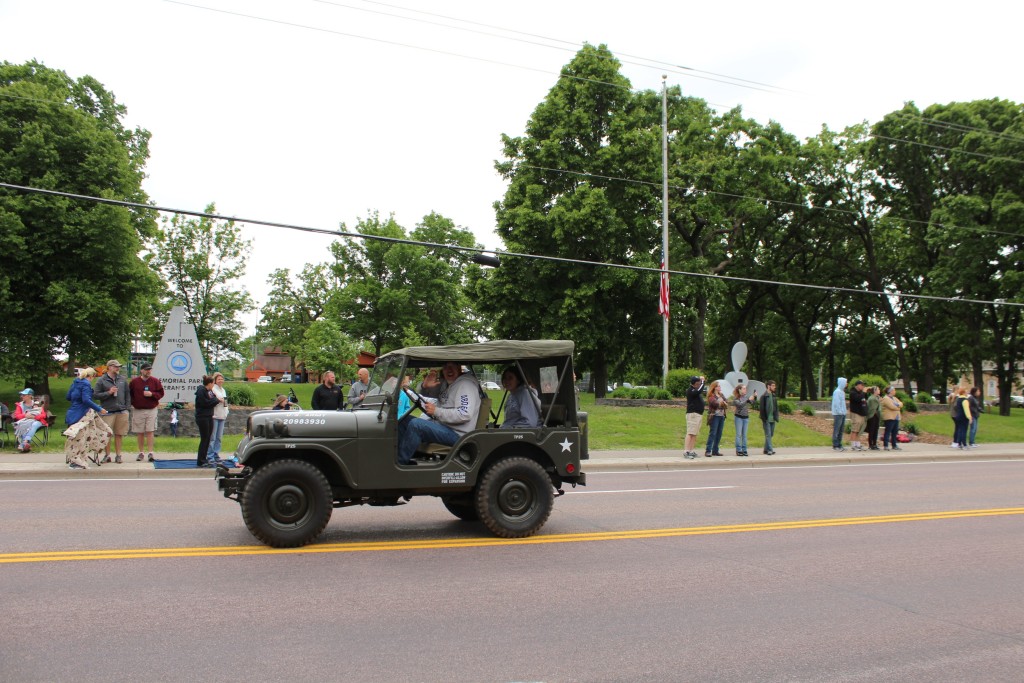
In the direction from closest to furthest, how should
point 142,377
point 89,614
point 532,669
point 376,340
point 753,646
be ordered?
point 532,669 → point 753,646 → point 89,614 → point 142,377 → point 376,340

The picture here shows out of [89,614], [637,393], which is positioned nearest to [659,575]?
[89,614]

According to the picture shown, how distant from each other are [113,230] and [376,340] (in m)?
29.5

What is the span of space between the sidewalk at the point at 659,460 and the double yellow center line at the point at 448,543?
23.6ft

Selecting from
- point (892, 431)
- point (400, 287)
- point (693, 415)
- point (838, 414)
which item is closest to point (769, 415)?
point (693, 415)

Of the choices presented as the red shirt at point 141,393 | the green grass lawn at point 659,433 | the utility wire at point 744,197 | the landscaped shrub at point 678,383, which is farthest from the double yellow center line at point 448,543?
the utility wire at point 744,197

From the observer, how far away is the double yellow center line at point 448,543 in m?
7.13

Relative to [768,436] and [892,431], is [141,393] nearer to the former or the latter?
[768,436]

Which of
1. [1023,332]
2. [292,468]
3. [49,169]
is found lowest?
[292,468]

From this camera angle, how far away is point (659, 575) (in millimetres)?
6855

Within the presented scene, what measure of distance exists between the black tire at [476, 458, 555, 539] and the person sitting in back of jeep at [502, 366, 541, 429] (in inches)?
20.3

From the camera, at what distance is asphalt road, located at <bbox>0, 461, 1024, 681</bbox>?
15.2 ft

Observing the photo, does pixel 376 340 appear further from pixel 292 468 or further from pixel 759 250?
pixel 292 468

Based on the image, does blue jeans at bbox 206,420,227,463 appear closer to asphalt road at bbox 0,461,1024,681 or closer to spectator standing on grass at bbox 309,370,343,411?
spectator standing on grass at bbox 309,370,343,411

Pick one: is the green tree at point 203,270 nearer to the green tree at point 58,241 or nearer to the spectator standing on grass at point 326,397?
the green tree at point 58,241
